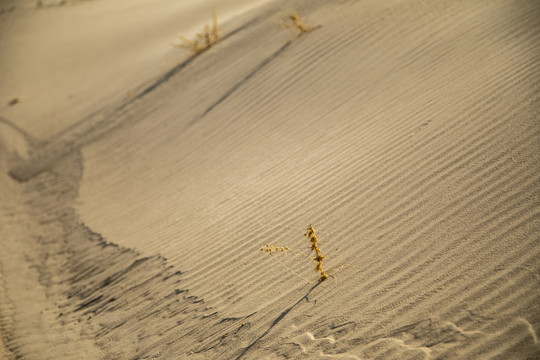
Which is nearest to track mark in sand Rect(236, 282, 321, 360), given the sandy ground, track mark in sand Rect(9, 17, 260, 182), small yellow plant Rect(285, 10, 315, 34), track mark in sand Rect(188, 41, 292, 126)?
the sandy ground

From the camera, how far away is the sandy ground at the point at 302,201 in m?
2.68

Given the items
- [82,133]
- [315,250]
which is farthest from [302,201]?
[82,133]

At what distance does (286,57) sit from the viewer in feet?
21.2

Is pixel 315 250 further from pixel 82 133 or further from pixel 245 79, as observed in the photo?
pixel 82 133

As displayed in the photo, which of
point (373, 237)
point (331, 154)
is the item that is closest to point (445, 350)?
point (373, 237)

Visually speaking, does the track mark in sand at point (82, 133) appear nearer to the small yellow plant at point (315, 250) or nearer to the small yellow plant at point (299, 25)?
the small yellow plant at point (299, 25)

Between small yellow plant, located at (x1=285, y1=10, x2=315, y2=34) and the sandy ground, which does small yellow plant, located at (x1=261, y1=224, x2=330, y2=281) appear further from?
small yellow plant, located at (x1=285, y1=10, x2=315, y2=34)

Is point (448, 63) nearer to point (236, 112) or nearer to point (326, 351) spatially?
point (236, 112)

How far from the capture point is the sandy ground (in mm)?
2678

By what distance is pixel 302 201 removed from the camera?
→ 12.7ft

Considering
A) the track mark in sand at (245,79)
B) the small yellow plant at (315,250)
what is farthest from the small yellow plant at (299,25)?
the small yellow plant at (315,250)

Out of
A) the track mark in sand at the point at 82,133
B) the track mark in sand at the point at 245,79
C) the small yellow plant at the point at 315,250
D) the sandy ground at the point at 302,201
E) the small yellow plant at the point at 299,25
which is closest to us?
the sandy ground at the point at 302,201

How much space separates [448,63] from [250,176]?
8.69 ft

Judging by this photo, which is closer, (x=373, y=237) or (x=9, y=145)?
(x=373, y=237)
